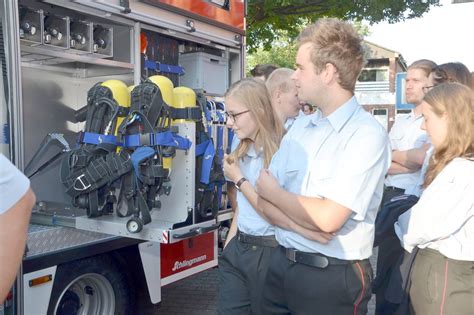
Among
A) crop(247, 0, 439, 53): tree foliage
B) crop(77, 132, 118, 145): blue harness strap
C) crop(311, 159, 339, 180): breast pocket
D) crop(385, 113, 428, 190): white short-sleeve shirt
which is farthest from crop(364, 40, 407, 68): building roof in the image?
crop(311, 159, 339, 180): breast pocket

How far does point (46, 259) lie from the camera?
2.94m

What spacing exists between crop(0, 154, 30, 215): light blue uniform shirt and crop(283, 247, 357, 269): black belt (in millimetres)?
1054

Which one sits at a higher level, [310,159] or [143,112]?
[143,112]

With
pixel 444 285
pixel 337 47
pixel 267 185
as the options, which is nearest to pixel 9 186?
pixel 267 185

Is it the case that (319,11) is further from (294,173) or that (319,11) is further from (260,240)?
(294,173)

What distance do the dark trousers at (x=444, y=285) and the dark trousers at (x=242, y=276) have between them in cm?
72

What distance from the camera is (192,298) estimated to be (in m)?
A: 5.02

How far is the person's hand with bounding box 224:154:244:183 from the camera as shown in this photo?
252 cm

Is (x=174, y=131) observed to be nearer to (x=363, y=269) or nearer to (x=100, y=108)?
(x=100, y=108)

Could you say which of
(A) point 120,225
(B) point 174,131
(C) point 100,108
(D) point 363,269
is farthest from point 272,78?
(D) point 363,269

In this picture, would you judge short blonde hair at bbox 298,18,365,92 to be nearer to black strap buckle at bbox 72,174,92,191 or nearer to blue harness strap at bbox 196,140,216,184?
blue harness strap at bbox 196,140,216,184

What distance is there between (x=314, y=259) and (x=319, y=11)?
375 inches

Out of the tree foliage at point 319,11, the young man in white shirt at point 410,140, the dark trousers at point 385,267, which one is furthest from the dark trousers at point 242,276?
the tree foliage at point 319,11

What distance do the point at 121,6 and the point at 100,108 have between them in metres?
0.90
